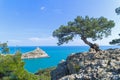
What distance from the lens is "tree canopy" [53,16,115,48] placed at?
26.2 meters

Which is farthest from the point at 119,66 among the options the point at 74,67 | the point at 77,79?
the point at 74,67

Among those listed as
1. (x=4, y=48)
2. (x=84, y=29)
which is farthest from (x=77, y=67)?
(x=4, y=48)

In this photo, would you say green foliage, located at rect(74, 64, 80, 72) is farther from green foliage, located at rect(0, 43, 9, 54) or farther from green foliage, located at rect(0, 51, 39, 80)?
green foliage, located at rect(0, 43, 9, 54)

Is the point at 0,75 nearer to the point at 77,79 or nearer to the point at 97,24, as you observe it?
the point at 97,24

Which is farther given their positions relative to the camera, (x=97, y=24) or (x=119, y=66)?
(x=97, y=24)

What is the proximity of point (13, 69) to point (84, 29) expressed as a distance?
907 cm

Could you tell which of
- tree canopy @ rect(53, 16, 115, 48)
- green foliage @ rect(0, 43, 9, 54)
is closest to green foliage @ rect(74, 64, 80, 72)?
tree canopy @ rect(53, 16, 115, 48)

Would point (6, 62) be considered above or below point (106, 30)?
below

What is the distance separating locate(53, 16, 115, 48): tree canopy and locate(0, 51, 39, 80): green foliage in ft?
16.9

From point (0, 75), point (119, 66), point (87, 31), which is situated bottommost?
point (0, 75)

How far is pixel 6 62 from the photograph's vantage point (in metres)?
26.8

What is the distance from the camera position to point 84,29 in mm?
26375

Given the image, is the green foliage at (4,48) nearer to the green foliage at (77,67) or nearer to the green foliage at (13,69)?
the green foliage at (13,69)

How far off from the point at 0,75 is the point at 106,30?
526 inches
